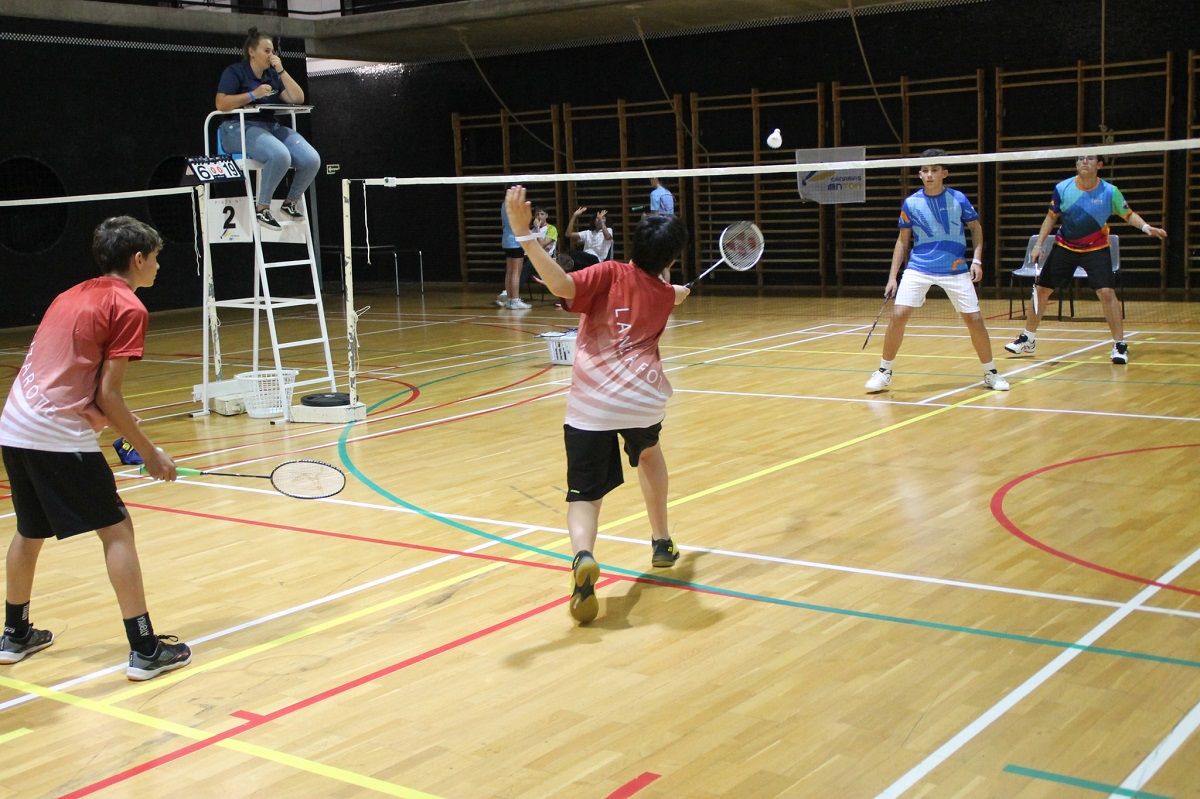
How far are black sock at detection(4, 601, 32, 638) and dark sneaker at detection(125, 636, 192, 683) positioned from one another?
50 cm

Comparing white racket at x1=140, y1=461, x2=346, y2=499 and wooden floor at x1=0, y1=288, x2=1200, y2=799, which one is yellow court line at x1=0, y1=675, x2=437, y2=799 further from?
white racket at x1=140, y1=461, x2=346, y2=499

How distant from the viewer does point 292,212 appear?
9625 mm

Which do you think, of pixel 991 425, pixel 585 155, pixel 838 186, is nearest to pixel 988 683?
pixel 991 425

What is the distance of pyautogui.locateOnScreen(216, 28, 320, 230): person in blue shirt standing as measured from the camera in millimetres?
9047

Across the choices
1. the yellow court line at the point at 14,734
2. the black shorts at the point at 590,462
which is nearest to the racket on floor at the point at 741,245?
the black shorts at the point at 590,462

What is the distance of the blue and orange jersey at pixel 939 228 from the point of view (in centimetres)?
952

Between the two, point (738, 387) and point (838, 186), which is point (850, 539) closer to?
point (738, 387)

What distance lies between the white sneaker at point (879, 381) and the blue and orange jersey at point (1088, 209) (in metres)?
2.41

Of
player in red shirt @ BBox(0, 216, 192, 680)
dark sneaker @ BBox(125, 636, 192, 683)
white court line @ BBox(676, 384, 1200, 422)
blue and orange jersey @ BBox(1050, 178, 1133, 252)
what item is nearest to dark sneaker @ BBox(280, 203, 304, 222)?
white court line @ BBox(676, 384, 1200, 422)

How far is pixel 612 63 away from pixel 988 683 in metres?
19.1

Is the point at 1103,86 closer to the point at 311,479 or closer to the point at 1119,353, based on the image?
the point at 1119,353

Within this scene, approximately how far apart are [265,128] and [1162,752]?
7.70 m

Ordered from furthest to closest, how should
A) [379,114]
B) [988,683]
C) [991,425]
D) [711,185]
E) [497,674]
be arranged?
[379,114] < [711,185] < [991,425] < [497,674] < [988,683]

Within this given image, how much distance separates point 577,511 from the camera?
488cm
